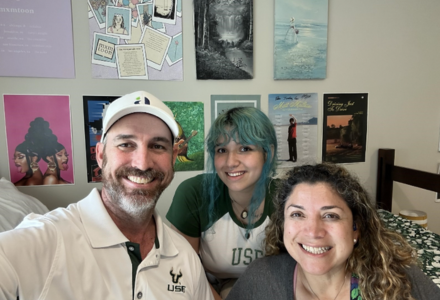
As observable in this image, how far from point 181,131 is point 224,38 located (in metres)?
0.68

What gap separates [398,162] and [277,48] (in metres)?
1.35

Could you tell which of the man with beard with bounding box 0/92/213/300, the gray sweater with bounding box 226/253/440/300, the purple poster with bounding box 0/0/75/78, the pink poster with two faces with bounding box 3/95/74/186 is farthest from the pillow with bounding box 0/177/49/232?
the gray sweater with bounding box 226/253/440/300

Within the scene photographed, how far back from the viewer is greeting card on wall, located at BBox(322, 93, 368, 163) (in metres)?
2.12

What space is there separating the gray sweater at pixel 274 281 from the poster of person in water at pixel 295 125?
1.05 metres

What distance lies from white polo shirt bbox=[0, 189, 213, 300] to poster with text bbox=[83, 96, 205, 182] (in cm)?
91

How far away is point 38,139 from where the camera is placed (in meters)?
1.67

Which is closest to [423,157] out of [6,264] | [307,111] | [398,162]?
[398,162]

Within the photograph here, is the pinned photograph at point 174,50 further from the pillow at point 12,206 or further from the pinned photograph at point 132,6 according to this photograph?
the pillow at point 12,206

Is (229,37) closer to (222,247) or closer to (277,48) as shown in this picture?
(277,48)

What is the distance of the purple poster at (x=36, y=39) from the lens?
5.21 ft

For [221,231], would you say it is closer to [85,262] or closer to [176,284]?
[176,284]

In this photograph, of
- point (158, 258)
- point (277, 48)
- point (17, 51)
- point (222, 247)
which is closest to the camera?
point (158, 258)

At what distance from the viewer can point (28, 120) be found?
1647 millimetres

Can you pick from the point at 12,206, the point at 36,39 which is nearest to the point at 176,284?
the point at 12,206
